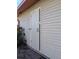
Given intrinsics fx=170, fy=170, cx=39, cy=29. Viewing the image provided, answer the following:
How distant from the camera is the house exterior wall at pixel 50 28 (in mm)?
6605

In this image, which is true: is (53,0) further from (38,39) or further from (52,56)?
(38,39)

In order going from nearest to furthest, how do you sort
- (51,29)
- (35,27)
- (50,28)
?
(51,29) → (50,28) → (35,27)

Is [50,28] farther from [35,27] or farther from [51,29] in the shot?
[35,27]

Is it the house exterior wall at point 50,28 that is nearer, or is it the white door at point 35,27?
the house exterior wall at point 50,28

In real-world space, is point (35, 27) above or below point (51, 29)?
above

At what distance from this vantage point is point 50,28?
744 cm

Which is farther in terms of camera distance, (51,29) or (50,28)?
(50,28)

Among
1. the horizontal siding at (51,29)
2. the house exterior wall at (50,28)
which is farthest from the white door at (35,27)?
the horizontal siding at (51,29)

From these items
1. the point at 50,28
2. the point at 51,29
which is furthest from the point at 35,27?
the point at 51,29

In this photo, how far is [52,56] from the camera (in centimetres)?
705

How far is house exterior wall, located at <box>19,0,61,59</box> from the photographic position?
6605 mm

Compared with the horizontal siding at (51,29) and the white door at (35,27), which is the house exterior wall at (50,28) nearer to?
the horizontal siding at (51,29)
